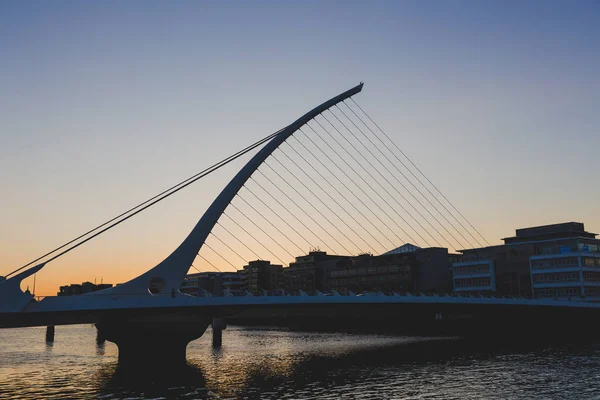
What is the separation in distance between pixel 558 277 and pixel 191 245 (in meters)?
84.0

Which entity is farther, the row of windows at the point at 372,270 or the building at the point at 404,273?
the row of windows at the point at 372,270

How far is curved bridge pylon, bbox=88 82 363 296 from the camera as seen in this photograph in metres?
46.2

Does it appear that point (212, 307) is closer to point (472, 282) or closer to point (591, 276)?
point (591, 276)

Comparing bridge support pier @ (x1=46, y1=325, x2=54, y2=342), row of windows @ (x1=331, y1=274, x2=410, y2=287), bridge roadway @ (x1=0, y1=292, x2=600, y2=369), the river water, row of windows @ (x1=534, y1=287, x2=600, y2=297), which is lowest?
the river water

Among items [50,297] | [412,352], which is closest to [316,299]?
[412,352]

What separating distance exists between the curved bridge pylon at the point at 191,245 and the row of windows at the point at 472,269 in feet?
247

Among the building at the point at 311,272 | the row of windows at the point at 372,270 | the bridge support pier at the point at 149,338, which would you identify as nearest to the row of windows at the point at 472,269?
the row of windows at the point at 372,270

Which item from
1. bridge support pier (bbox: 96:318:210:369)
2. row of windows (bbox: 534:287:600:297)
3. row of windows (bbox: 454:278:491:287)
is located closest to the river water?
bridge support pier (bbox: 96:318:210:369)

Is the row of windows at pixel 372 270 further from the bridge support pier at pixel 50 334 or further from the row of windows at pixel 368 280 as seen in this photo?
the bridge support pier at pixel 50 334

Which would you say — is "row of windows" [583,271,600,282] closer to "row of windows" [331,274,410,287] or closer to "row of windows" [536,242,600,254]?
"row of windows" [536,242,600,254]

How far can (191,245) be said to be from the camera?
5031 cm

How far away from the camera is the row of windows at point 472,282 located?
123m

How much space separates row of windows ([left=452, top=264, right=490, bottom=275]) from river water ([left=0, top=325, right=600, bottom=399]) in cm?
6106

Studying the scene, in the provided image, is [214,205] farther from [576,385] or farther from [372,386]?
[576,385]
